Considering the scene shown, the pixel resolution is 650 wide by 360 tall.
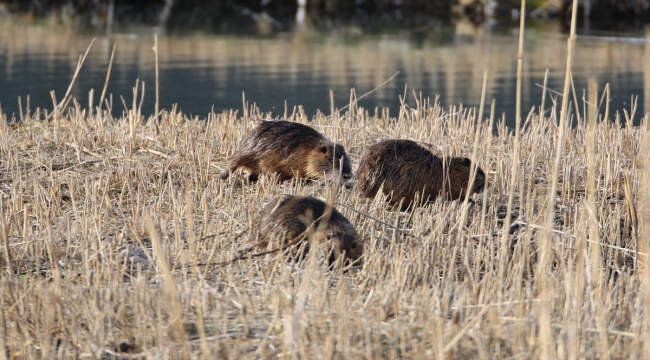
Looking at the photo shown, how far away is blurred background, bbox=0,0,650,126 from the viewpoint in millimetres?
15578

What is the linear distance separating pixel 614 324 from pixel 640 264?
92 centimetres

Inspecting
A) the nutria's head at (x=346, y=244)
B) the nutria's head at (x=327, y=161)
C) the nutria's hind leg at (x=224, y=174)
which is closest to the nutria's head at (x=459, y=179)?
the nutria's head at (x=327, y=161)

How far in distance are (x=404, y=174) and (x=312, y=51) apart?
17.2 metres

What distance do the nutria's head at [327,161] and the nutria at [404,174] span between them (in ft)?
1.36

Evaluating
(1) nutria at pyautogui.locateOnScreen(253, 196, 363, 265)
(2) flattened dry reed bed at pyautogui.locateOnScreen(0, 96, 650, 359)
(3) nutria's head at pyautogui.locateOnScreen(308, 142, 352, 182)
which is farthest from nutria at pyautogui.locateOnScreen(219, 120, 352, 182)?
(1) nutria at pyautogui.locateOnScreen(253, 196, 363, 265)

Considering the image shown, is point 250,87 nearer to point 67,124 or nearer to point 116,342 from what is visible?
point 67,124

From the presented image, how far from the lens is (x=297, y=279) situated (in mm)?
3342

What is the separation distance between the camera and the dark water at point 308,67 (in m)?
15.3

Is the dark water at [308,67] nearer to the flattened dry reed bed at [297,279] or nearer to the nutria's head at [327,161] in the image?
the nutria's head at [327,161]

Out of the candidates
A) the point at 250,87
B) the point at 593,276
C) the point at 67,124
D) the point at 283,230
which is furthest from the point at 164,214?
the point at 250,87

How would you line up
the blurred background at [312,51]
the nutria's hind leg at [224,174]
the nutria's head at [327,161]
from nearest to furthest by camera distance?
1. the nutria's head at [327,161]
2. the nutria's hind leg at [224,174]
3. the blurred background at [312,51]

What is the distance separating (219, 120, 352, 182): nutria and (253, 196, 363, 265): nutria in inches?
52.8

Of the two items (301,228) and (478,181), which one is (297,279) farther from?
(478,181)

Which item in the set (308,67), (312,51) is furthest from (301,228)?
(312,51)
